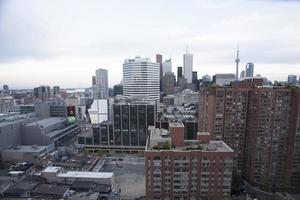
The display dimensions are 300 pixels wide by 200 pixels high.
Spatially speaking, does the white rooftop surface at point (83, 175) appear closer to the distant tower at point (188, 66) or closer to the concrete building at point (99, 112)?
the concrete building at point (99, 112)

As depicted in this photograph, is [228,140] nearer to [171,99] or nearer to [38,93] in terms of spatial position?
[171,99]

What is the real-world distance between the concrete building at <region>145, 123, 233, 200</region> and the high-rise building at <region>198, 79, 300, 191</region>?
9.01 feet

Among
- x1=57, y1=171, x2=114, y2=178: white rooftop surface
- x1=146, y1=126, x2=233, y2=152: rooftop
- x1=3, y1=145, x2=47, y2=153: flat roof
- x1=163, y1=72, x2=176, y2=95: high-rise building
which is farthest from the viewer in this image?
x1=163, y1=72, x2=176, y2=95: high-rise building

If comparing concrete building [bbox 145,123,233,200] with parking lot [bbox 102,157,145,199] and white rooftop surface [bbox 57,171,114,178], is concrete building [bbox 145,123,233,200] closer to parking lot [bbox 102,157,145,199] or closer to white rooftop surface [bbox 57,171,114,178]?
parking lot [bbox 102,157,145,199]

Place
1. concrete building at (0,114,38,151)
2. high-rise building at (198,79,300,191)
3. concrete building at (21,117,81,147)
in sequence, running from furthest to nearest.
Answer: concrete building at (21,117,81,147)
concrete building at (0,114,38,151)
high-rise building at (198,79,300,191)

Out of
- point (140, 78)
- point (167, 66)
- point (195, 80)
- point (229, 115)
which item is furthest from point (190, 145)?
point (167, 66)

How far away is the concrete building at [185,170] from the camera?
5398 mm

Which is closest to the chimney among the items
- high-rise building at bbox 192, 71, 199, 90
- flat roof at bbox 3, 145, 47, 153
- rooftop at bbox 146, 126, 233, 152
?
rooftop at bbox 146, 126, 233, 152

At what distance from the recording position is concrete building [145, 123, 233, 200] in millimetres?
5398

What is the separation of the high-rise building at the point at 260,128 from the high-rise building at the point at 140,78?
1005 cm

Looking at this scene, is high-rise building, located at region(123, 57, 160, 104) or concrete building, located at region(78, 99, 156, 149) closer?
concrete building, located at region(78, 99, 156, 149)

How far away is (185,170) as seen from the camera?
5.46 metres

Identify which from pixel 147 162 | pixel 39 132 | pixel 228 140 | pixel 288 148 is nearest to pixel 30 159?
pixel 39 132

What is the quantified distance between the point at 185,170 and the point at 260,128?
3735mm
